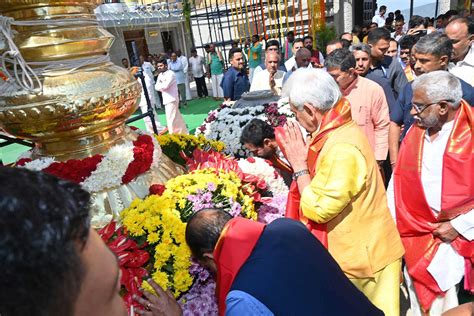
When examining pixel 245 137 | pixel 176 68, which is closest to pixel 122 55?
pixel 176 68

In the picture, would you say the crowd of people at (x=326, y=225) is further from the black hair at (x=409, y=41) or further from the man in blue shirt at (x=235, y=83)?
the man in blue shirt at (x=235, y=83)

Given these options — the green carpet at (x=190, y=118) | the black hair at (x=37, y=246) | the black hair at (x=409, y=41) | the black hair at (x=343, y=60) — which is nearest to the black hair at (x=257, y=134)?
the black hair at (x=343, y=60)

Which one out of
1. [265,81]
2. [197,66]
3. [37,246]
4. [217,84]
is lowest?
[217,84]

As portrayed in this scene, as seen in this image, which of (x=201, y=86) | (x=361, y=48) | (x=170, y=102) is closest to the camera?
(x=361, y=48)

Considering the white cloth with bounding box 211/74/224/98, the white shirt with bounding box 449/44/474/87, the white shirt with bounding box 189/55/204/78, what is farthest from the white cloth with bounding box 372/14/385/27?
the white shirt with bounding box 449/44/474/87

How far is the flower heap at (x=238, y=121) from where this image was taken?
3.20 meters

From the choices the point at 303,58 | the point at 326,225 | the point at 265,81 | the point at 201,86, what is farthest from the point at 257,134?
the point at 201,86

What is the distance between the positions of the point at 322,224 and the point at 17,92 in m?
1.61

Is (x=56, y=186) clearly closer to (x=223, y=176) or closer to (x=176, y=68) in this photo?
(x=223, y=176)

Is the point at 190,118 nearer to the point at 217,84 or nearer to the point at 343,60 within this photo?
the point at 217,84

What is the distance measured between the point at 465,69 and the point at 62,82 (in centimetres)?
375

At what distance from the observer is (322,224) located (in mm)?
2033

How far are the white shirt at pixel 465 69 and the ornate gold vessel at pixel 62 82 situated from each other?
11.1 ft

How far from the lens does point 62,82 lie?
152 cm
